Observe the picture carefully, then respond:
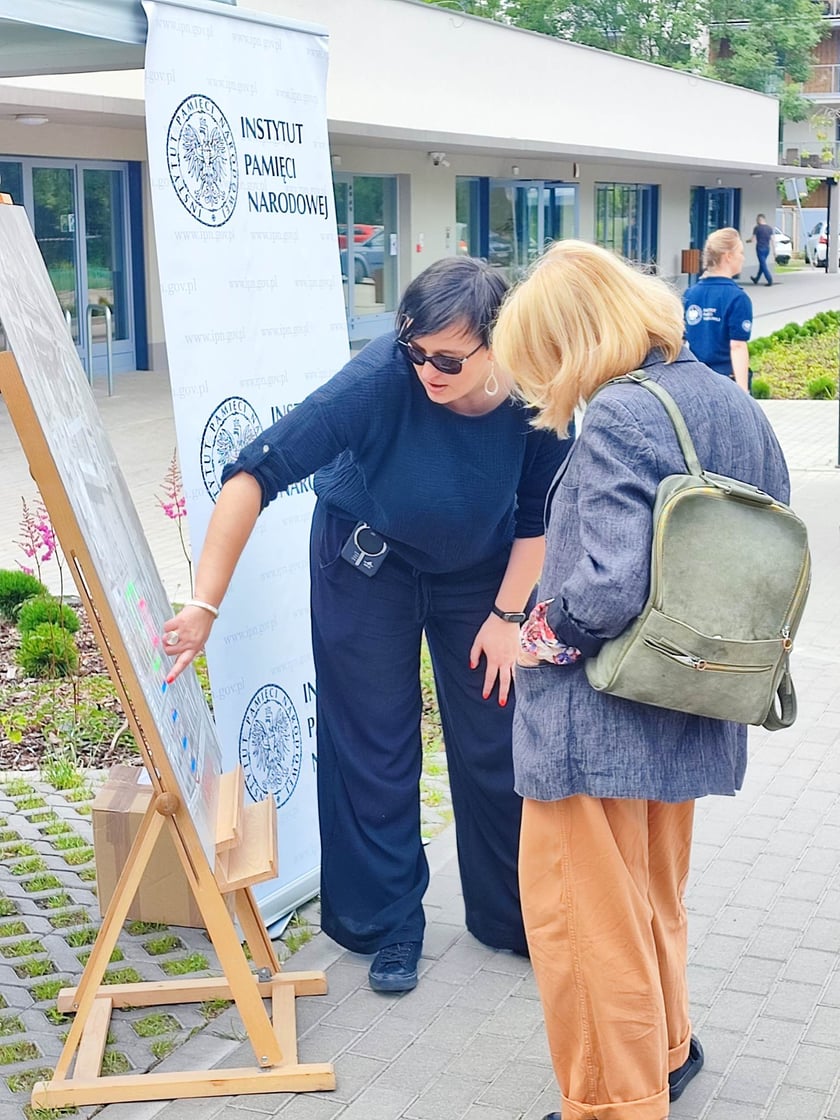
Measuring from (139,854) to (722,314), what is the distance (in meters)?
7.38

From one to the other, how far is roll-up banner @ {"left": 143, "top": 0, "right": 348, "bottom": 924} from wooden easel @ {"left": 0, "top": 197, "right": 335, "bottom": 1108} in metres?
0.37

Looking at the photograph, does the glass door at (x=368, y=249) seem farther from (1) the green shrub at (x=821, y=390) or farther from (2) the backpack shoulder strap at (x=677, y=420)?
(2) the backpack shoulder strap at (x=677, y=420)

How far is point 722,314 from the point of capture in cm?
→ 967

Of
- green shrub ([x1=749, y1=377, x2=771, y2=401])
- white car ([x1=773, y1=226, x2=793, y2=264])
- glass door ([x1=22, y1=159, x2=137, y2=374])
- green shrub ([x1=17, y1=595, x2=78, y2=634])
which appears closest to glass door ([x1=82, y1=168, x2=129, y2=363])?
glass door ([x1=22, y1=159, x2=137, y2=374])

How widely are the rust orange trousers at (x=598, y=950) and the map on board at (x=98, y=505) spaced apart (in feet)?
2.48

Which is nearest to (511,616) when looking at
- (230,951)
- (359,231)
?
(230,951)

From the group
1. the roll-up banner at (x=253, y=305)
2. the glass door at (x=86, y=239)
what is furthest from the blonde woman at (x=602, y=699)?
the glass door at (x=86, y=239)

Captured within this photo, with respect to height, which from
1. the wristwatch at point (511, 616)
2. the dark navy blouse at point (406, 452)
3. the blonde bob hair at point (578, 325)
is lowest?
the wristwatch at point (511, 616)

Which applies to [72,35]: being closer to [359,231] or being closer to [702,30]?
[359,231]

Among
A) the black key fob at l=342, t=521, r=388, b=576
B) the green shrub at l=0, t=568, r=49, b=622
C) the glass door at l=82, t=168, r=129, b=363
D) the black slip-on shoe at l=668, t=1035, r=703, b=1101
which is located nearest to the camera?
the black slip-on shoe at l=668, t=1035, r=703, b=1101

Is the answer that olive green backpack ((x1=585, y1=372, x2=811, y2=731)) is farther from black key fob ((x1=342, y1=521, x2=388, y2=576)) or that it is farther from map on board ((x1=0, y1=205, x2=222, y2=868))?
black key fob ((x1=342, y1=521, x2=388, y2=576))

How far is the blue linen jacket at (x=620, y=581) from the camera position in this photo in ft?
8.41

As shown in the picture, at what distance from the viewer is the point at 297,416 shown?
3.33 metres

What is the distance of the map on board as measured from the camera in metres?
2.75
